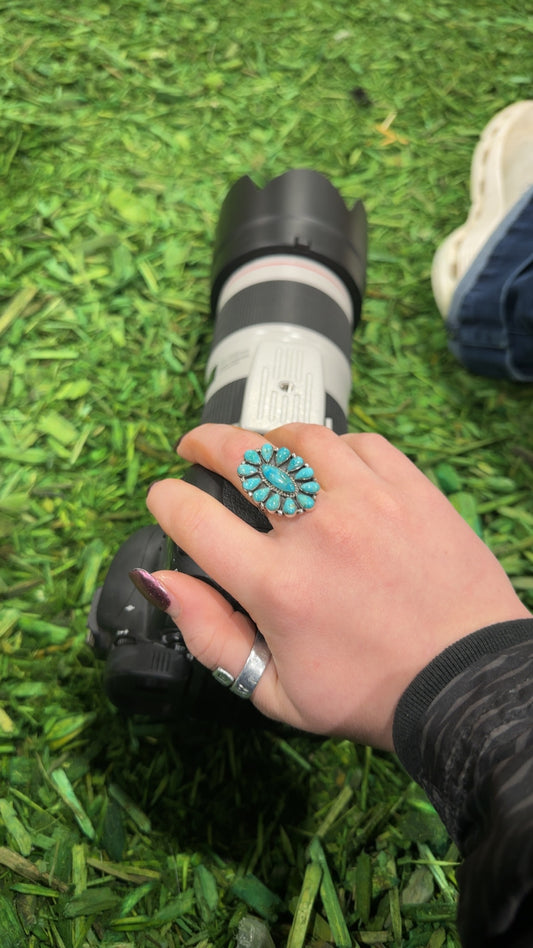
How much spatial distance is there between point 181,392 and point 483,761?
108 cm

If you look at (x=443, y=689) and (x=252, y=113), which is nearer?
(x=443, y=689)

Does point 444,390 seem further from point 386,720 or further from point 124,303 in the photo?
point 386,720

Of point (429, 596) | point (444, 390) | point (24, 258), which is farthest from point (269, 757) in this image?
point (24, 258)

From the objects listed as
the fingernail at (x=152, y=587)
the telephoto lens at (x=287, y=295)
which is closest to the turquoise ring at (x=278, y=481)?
the fingernail at (x=152, y=587)

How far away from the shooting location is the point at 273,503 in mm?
788

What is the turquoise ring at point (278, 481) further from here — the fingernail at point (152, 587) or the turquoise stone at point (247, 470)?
the fingernail at point (152, 587)

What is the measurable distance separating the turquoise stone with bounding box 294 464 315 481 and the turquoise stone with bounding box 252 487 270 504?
37mm

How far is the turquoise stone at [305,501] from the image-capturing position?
79 cm

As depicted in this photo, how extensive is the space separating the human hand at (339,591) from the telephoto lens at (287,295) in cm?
27

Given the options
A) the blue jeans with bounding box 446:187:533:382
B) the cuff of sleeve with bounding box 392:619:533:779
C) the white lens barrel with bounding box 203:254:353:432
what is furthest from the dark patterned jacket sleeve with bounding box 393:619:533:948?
the blue jeans with bounding box 446:187:533:382

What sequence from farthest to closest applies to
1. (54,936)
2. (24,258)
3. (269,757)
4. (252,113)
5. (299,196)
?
1. (252,113)
2. (24,258)
3. (299,196)
4. (269,757)
5. (54,936)

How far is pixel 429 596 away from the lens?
2.56ft

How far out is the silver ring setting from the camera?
82 cm

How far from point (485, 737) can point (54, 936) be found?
74 cm
